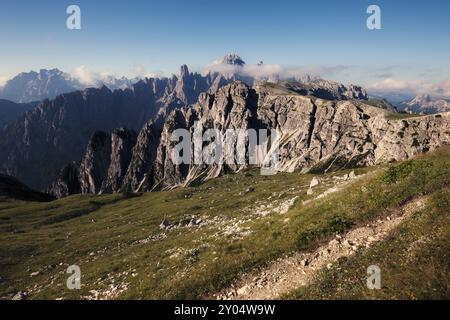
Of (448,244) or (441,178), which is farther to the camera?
(441,178)

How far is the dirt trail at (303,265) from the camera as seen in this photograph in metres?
20.6

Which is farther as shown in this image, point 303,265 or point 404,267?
point 303,265

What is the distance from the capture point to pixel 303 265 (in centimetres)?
2216

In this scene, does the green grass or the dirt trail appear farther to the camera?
the dirt trail

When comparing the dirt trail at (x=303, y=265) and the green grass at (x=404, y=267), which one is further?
the dirt trail at (x=303, y=265)

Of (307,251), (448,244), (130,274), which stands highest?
(448,244)

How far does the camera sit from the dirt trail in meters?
20.6

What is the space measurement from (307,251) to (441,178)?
1258cm

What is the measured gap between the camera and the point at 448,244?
18.7 m

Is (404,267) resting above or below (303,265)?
above
